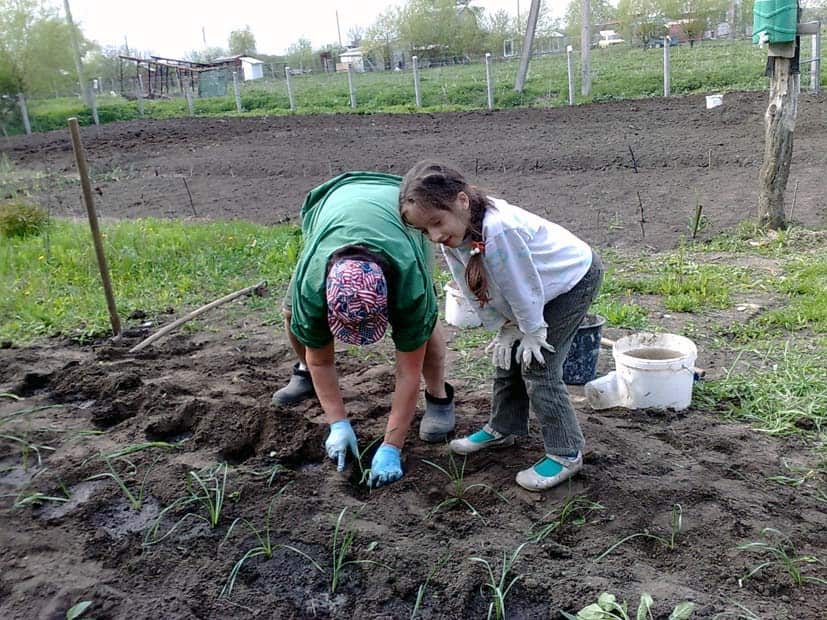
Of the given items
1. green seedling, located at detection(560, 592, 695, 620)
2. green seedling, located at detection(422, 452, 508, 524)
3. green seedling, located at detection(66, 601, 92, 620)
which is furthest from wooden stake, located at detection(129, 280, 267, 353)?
green seedling, located at detection(560, 592, 695, 620)

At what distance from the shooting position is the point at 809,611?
2.27 m

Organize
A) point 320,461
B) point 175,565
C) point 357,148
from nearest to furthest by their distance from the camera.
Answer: point 175,565 → point 320,461 → point 357,148

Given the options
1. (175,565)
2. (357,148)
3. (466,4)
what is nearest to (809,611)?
(175,565)

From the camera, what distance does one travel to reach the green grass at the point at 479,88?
60.5 ft

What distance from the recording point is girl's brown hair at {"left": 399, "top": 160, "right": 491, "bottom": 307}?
8.02ft

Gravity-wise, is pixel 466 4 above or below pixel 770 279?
above

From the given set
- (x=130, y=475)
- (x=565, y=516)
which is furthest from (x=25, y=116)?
(x=565, y=516)

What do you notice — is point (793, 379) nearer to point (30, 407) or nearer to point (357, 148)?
point (30, 407)

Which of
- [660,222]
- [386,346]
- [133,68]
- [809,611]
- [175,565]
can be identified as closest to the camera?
[809,611]

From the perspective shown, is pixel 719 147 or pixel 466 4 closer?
pixel 719 147

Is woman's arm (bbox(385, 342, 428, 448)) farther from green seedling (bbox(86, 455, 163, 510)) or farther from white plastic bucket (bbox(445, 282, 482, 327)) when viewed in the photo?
white plastic bucket (bbox(445, 282, 482, 327))

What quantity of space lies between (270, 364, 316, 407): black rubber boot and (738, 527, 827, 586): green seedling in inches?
84.1

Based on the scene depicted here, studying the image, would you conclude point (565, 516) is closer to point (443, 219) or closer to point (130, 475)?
point (443, 219)

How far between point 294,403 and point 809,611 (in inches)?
95.2
